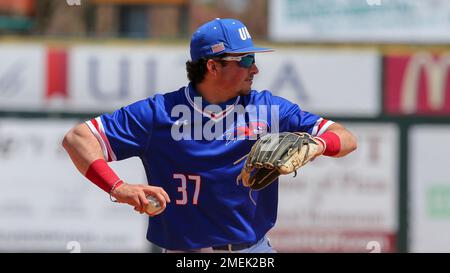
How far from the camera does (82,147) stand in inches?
190

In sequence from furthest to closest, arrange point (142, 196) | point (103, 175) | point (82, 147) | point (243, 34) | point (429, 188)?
point (429, 188)
point (243, 34)
point (82, 147)
point (103, 175)
point (142, 196)

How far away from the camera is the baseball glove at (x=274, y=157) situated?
4574 mm

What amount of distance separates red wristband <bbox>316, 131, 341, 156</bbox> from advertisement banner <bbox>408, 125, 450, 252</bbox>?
5.81 meters

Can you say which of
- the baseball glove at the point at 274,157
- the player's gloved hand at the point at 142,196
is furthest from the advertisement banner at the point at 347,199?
the player's gloved hand at the point at 142,196

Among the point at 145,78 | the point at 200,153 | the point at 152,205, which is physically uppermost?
the point at 200,153

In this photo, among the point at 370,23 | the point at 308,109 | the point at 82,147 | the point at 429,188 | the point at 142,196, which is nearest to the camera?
the point at 142,196

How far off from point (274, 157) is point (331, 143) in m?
0.32

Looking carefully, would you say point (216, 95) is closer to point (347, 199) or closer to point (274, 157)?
point (274, 157)

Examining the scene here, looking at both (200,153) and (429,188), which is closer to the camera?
(200,153)

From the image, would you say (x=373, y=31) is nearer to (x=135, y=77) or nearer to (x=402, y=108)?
(x=402, y=108)

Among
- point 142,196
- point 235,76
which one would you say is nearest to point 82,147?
point 142,196

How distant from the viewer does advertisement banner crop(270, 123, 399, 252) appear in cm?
1032

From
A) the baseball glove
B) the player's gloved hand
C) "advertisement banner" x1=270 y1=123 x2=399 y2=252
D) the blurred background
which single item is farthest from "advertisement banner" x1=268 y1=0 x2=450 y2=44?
the player's gloved hand
